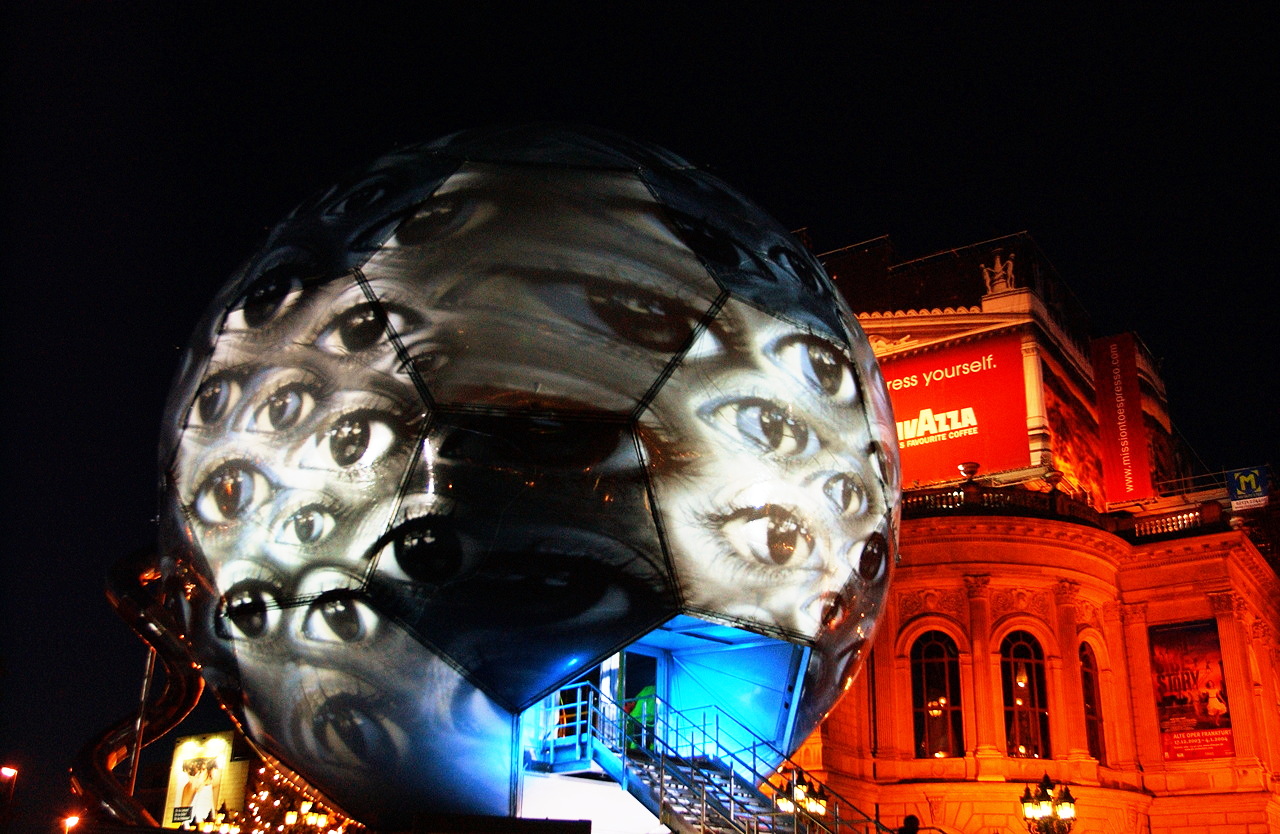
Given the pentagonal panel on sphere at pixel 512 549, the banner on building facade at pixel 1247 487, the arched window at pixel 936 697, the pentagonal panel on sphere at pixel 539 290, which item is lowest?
the pentagonal panel on sphere at pixel 512 549

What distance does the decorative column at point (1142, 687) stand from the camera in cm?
2697

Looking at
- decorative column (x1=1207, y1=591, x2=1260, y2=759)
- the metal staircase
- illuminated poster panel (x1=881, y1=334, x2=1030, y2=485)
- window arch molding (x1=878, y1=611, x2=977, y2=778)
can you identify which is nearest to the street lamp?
window arch molding (x1=878, y1=611, x2=977, y2=778)

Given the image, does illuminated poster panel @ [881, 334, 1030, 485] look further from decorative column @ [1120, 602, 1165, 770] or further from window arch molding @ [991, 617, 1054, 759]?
window arch molding @ [991, 617, 1054, 759]

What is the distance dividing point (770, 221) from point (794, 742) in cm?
282

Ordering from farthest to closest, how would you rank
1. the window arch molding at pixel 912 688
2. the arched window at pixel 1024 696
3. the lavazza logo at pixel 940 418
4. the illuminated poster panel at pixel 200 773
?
the illuminated poster panel at pixel 200 773 < the lavazza logo at pixel 940 418 < the arched window at pixel 1024 696 < the window arch molding at pixel 912 688

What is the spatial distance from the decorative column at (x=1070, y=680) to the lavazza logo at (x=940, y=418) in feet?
19.2

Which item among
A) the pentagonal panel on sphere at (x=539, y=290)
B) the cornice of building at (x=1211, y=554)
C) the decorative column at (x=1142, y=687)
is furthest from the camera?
the cornice of building at (x=1211, y=554)

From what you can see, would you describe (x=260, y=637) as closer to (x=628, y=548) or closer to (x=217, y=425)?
(x=217, y=425)

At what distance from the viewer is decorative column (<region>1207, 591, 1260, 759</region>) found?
85.8 feet

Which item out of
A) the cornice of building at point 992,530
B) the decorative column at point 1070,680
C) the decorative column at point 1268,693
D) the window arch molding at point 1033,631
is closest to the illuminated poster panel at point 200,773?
the cornice of building at point 992,530

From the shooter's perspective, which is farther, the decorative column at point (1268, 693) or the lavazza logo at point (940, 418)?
the lavazza logo at point (940, 418)

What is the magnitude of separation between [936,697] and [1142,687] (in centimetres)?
566

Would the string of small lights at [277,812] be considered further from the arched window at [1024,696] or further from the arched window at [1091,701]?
the arched window at [1091,701]

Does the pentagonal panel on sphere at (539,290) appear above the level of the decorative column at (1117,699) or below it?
below
